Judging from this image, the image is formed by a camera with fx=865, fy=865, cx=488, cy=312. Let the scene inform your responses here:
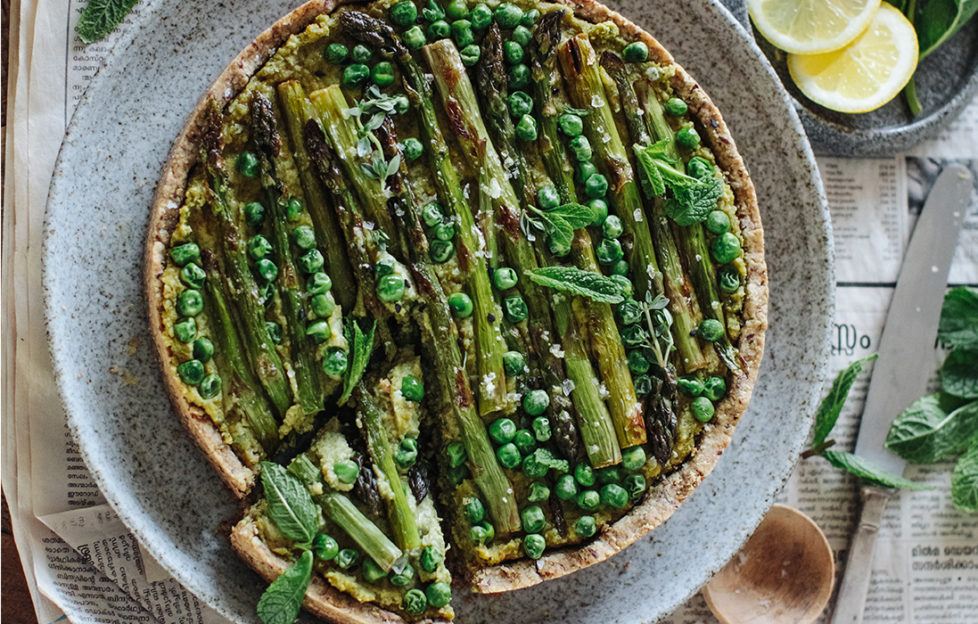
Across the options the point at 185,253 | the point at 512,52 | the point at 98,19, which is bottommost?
the point at 185,253

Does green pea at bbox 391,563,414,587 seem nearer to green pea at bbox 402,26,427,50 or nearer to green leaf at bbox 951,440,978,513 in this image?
green pea at bbox 402,26,427,50

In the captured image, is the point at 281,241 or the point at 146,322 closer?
the point at 281,241

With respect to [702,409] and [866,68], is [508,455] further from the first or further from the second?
[866,68]

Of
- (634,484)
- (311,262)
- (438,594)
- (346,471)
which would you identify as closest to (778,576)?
(634,484)

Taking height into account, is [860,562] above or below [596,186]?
below

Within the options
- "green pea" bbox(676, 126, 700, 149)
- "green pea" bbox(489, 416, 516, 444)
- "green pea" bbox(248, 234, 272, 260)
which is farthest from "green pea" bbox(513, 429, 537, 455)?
"green pea" bbox(676, 126, 700, 149)

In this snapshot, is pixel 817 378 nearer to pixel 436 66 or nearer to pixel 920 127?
pixel 920 127
